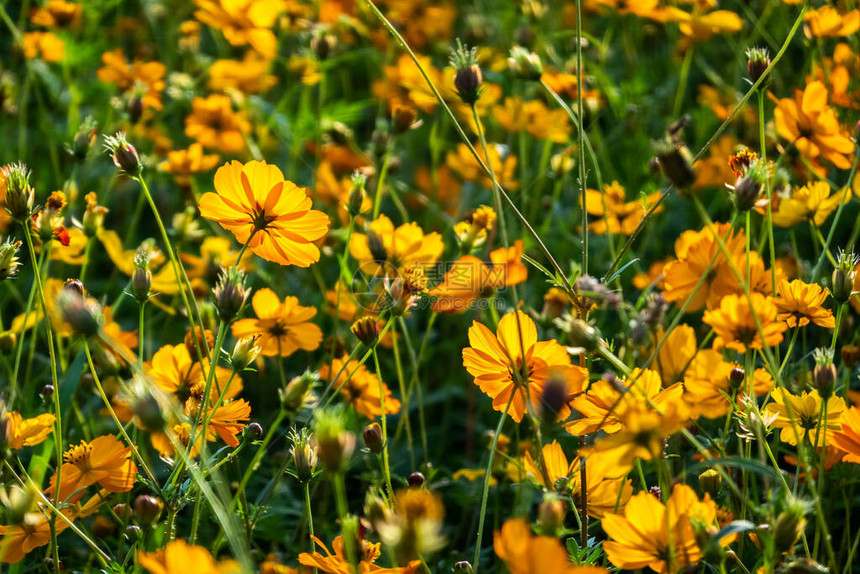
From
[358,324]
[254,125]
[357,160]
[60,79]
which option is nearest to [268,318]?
[358,324]

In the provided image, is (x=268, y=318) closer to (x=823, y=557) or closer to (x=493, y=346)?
(x=493, y=346)

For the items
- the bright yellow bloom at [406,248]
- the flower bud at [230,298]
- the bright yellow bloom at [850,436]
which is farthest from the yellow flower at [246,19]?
the bright yellow bloom at [850,436]

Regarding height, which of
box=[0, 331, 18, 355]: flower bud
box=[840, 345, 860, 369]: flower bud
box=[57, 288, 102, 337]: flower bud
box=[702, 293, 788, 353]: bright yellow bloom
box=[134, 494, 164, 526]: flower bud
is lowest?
box=[0, 331, 18, 355]: flower bud

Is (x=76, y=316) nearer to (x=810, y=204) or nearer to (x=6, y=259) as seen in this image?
(x=6, y=259)

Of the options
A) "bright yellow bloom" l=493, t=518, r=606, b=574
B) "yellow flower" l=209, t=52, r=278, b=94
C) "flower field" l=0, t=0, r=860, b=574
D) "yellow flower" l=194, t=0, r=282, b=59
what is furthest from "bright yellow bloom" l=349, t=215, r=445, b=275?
"yellow flower" l=209, t=52, r=278, b=94

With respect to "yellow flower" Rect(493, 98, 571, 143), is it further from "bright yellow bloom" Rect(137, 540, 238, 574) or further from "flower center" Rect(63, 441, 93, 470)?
"bright yellow bloom" Rect(137, 540, 238, 574)

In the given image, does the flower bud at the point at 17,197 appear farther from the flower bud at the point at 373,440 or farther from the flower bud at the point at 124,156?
the flower bud at the point at 373,440

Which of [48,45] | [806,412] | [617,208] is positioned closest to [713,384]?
[806,412]
